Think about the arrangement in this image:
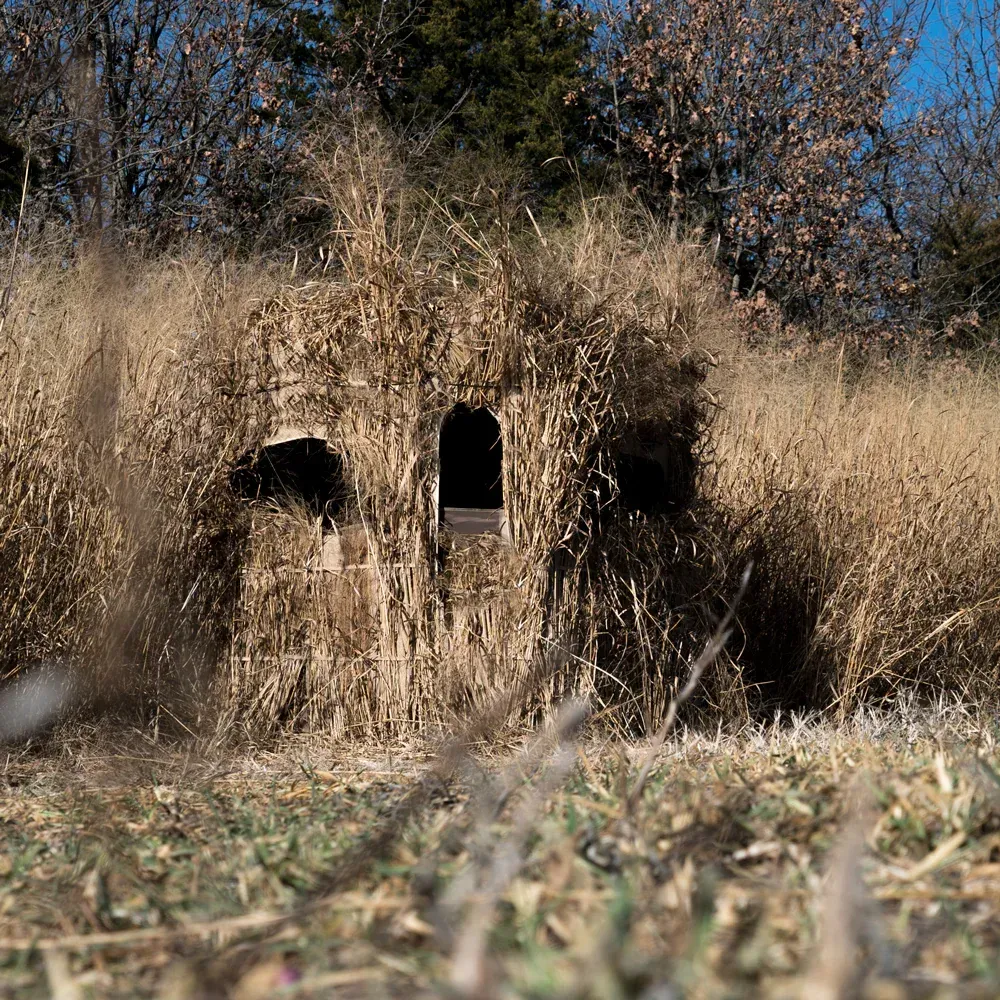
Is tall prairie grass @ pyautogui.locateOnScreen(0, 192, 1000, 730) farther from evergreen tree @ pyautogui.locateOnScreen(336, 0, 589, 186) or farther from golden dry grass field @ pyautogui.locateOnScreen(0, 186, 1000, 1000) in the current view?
evergreen tree @ pyautogui.locateOnScreen(336, 0, 589, 186)

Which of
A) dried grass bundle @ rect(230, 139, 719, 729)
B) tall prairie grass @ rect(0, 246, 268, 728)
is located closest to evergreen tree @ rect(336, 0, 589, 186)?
tall prairie grass @ rect(0, 246, 268, 728)

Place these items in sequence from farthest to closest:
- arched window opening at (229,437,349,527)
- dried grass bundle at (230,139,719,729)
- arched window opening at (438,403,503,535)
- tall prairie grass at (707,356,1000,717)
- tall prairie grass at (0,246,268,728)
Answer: arched window opening at (438,403,503,535) < tall prairie grass at (707,356,1000,717) < arched window opening at (229,437,349,527) < dried grass bundle at (230,139,719,729) < tall prairie grass at (0,246,268,728)

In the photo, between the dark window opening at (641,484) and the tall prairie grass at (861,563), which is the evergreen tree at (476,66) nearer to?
the tall prairie grass at (861,563)

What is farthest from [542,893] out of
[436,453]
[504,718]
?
[436,453]

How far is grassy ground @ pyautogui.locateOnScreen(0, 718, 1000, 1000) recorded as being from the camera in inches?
52.7

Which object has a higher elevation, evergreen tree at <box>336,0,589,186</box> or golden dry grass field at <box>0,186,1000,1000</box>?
evergreen tree at <box>336,0,589,186</box>

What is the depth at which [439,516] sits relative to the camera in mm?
5152

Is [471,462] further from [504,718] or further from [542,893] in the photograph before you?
[542,893]

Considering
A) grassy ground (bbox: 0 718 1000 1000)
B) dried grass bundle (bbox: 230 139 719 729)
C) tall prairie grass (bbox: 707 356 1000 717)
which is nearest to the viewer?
grassy ground (bbox: 0 718 1000 1000)

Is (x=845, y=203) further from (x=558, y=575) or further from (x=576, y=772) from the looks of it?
(x=576, y=772)

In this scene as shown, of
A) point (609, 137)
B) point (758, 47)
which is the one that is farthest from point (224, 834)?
point (758, 47)

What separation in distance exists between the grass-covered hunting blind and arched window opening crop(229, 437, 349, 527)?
103mm

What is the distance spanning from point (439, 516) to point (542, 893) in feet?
11.7

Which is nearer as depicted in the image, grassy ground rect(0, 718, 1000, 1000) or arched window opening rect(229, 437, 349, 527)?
grassy ground rect(0, 718, 1000, 1000)
